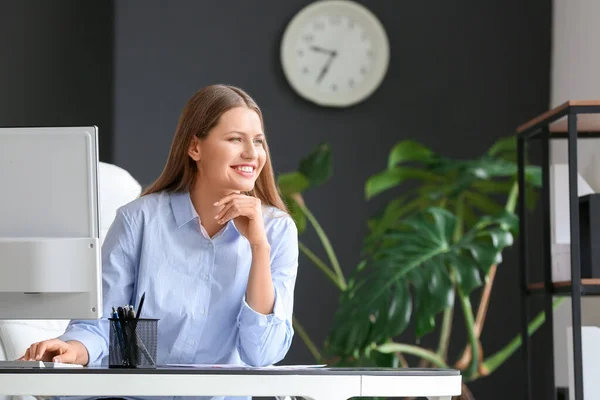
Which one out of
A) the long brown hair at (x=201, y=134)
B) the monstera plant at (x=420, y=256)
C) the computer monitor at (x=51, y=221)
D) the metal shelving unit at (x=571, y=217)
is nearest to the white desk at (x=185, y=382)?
the computer monitor at (x=51, y=221)

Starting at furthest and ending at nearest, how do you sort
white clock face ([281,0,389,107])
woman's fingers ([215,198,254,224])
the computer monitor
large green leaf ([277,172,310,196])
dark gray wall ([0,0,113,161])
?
white clock face ([281,0,389,107]) → dark gray wall ([0,0,113,161]) → large green leaf ([277,172,310,196]) → woman's fingers ([215,198,254,224]) → the computer monitor

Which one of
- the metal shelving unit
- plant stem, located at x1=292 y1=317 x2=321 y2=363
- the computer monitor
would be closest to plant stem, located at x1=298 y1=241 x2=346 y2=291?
plant stem, located at x1=292 y1=317 x2=321 y2=363

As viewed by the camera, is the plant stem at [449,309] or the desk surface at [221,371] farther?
the plant stem at [449,309]

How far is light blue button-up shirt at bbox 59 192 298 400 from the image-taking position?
2.11 m

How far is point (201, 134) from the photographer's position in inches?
89.6

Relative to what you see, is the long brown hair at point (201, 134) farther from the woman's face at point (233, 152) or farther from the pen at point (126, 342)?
the pen at point (126, 342)

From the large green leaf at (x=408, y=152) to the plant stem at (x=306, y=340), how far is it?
1057 mm

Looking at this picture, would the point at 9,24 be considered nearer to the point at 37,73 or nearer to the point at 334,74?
the point at 37,73

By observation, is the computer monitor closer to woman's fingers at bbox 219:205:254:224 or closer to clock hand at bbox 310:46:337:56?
woman's fingers at bbox 219:205:254:224

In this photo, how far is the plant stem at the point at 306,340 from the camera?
4922mm

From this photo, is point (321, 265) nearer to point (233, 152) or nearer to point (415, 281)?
point (415, 281)

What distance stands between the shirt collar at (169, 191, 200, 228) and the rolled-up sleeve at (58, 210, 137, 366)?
100 millimetres

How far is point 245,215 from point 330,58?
3.13 m

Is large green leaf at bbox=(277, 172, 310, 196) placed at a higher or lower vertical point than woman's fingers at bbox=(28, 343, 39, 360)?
higher
